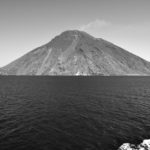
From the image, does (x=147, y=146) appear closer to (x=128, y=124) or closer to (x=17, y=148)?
(x=128, y=124)

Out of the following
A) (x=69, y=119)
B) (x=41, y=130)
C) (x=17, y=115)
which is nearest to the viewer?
(x=41, y=130)

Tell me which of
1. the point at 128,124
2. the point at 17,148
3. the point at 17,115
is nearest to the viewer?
the point at 17,148

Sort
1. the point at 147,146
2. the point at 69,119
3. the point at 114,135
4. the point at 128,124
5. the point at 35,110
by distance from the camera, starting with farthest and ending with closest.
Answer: the point at 35,110
the point at 69,119
the point at 128,124
the point at 114,135
the point at 147,146

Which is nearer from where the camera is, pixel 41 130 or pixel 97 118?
pixel 41 130

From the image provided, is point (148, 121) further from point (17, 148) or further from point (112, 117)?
point (17, 148)

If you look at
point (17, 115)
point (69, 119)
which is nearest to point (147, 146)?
point (69, 119)

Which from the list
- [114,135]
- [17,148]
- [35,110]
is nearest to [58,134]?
[17,148]

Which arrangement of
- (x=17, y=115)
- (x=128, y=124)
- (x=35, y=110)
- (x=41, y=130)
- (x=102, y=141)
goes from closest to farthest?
(x=102, y=141) → (x=41, y=130) → (x=128, y=124) → (x=17, y=115) → (x=35, y=110)

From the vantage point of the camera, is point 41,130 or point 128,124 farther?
point 128,124

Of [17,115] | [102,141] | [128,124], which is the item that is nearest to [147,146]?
[102,141]
